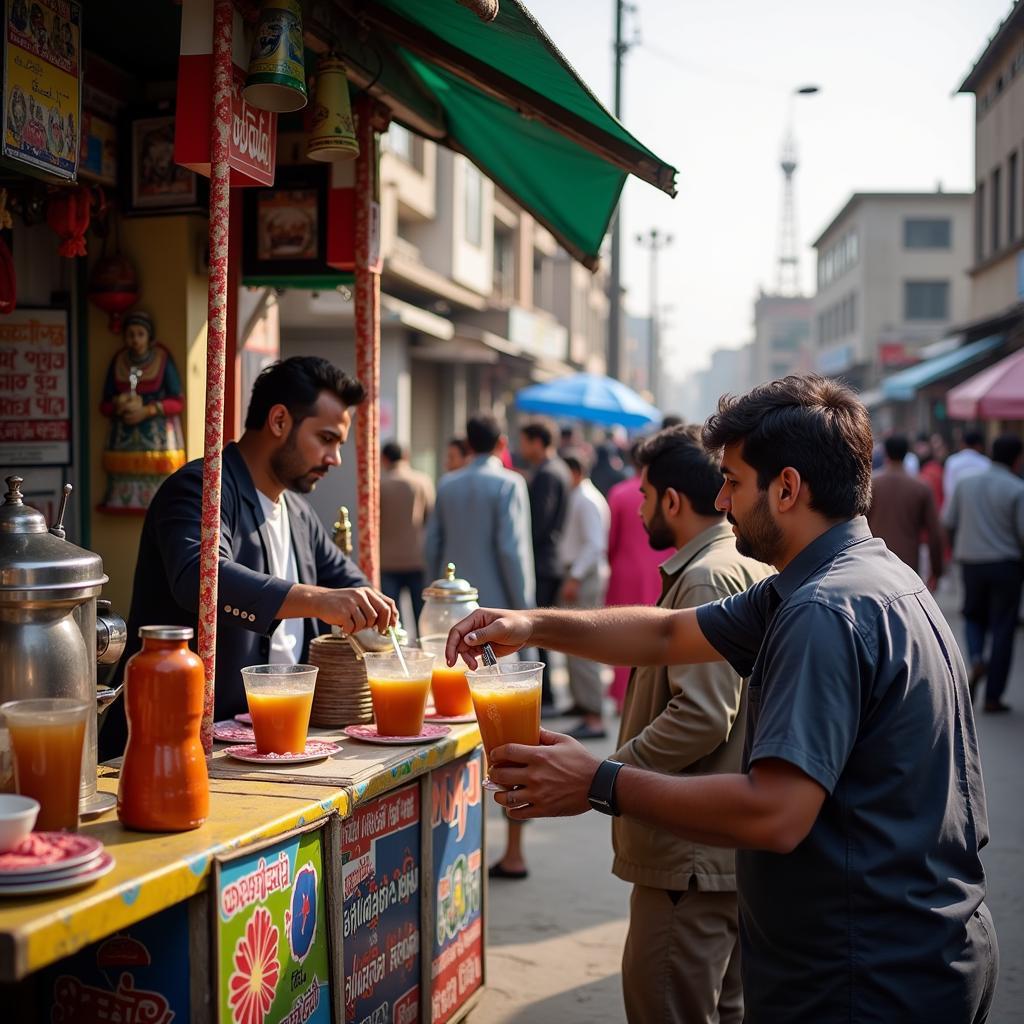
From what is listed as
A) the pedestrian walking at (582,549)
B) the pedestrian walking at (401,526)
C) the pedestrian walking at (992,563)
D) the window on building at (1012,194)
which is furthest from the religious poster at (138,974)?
the window on building at (1012,194)

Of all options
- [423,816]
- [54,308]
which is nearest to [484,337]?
[54,308]

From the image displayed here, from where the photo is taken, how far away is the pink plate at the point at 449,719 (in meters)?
3.63

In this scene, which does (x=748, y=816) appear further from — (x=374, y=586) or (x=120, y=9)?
(x=120, y=9)

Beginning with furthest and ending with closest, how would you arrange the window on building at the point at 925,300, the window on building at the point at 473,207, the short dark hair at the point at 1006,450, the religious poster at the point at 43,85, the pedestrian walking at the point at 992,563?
the window on building at the point at 925,300 → the window on building at the point at 473,207 → the short dark hair at the point at 1006,450 → the pedestrian walking at the point at 992,563 → the religious poster at the point at 43,85

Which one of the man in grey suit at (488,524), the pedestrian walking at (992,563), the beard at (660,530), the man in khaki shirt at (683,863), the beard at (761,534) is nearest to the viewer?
the beard at (761,534)

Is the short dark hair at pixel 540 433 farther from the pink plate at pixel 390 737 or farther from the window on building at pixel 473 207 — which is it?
the window on building at pixel 473 207

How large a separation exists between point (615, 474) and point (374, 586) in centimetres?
972

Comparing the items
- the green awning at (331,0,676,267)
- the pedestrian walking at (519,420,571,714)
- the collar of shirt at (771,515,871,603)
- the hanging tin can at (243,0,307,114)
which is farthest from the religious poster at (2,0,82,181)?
the pedestrian walking at (519,420,571,714)

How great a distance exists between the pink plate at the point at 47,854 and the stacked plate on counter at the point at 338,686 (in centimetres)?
139

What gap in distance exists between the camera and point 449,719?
365cm

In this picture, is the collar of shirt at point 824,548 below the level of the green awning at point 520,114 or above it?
below

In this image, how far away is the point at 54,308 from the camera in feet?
15.8

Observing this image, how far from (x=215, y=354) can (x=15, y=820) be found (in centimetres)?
139

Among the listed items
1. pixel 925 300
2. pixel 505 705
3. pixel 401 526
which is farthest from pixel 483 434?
pixel 925 300
